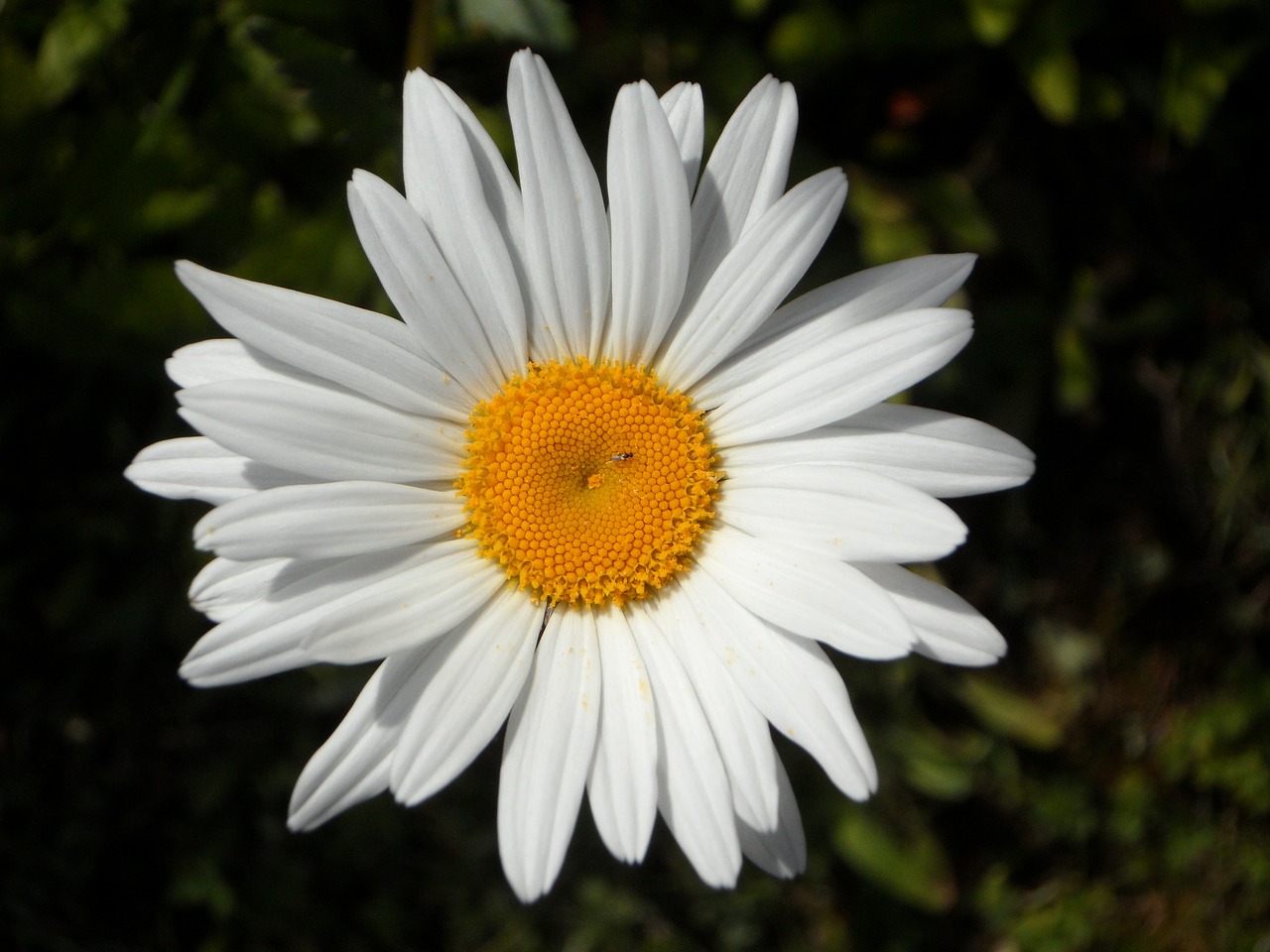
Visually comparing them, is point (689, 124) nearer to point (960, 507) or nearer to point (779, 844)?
point (779, 844)

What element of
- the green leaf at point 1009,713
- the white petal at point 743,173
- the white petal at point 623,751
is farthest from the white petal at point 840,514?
the green leaf at point 1009,713

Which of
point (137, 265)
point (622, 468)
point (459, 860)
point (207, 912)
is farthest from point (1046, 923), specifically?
point (137, 265)

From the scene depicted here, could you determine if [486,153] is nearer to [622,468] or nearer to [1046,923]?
[622,468]

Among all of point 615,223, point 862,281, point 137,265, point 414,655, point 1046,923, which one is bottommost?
point 1046,923

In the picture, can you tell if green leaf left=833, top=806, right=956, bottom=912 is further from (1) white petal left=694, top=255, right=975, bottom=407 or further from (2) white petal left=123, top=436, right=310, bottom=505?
(2) white petal left=123, top=436, right=310, bottom=505

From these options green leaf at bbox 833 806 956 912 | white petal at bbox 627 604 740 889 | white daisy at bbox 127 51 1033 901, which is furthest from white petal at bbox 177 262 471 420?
green leaf at bbox 833 806 956 912
